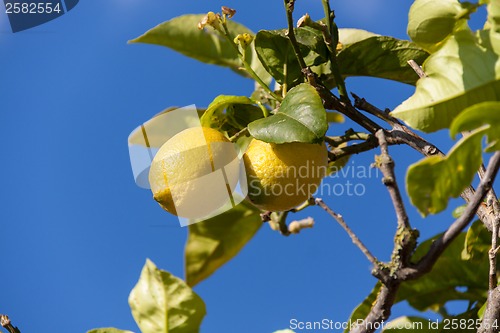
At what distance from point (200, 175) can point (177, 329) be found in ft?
0.79

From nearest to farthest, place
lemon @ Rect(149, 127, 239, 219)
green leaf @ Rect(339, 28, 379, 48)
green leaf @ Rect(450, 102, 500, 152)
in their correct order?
green leaf @ Rect(450, 102, 500, 152)
lemon @ Rect(149, 127, 239, 219)
green leaf @ Rect(339, 28, 379, 48)

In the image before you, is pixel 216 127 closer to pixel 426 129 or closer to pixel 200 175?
pixel 200 175

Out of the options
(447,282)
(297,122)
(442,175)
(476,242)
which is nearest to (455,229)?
(442,175)

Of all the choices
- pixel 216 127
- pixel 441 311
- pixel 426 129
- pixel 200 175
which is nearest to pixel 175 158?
pixel 200 175

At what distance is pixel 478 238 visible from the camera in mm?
1208

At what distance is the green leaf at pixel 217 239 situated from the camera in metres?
1.64

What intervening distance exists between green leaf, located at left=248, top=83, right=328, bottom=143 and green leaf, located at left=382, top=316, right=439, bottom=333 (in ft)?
1.30

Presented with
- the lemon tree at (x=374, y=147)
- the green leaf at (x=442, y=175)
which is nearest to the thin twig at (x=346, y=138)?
the lemon tree at (x=374, y=147)

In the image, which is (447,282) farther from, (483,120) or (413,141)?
(483,120)

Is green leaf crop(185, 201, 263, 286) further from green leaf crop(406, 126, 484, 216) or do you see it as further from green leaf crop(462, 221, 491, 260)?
green leaf crop(406, 126, 484, 216)

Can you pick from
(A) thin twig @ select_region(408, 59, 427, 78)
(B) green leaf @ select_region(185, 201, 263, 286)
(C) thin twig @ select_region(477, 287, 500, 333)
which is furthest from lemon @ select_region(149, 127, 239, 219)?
(B) green leaf @ select_region(185, 201, 263, 286)

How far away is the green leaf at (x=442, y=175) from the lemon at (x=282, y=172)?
1.09 feet

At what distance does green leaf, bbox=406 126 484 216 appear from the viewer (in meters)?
0.70

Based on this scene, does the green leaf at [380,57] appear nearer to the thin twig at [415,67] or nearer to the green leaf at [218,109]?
the thin twig at [415,67]
